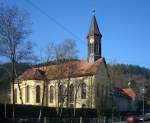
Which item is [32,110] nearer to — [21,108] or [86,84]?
[21,108]

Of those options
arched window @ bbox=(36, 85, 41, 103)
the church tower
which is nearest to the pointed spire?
the church tower

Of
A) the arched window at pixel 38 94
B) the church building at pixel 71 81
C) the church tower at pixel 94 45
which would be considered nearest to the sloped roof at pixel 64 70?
the church building at pixel 71 81

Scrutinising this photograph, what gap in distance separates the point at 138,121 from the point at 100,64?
84.3ft

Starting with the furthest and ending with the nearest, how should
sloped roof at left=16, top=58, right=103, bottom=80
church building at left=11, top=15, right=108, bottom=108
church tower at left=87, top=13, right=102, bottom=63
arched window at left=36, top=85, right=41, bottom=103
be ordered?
arched window at left=36, top=85, right=41, bottom=103 → church tower at left=87, top=13, right=102, bottom=63 → church building at left=11, top=15, right=108, bottom=108 → sloped roof at left=16, top=58, right=103, bottom=80

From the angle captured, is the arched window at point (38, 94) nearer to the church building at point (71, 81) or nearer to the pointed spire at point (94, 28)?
the church building at point (71, 81)

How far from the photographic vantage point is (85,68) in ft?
294

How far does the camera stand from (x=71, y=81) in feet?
261

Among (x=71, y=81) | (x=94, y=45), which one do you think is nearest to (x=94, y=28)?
(x=94, y=45)

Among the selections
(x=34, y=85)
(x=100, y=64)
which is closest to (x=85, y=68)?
(x=100, y=64)

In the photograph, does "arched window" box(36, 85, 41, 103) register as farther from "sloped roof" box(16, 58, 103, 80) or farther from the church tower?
the church tower

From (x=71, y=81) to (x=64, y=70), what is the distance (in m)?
10.1

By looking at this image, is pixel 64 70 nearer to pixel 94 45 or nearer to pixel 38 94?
pixel 94 45

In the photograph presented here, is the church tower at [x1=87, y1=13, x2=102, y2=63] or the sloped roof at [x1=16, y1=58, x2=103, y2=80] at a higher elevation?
the church tower at [x1=87, y1=13, x2=102, y2=63]

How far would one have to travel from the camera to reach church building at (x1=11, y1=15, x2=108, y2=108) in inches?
2857
